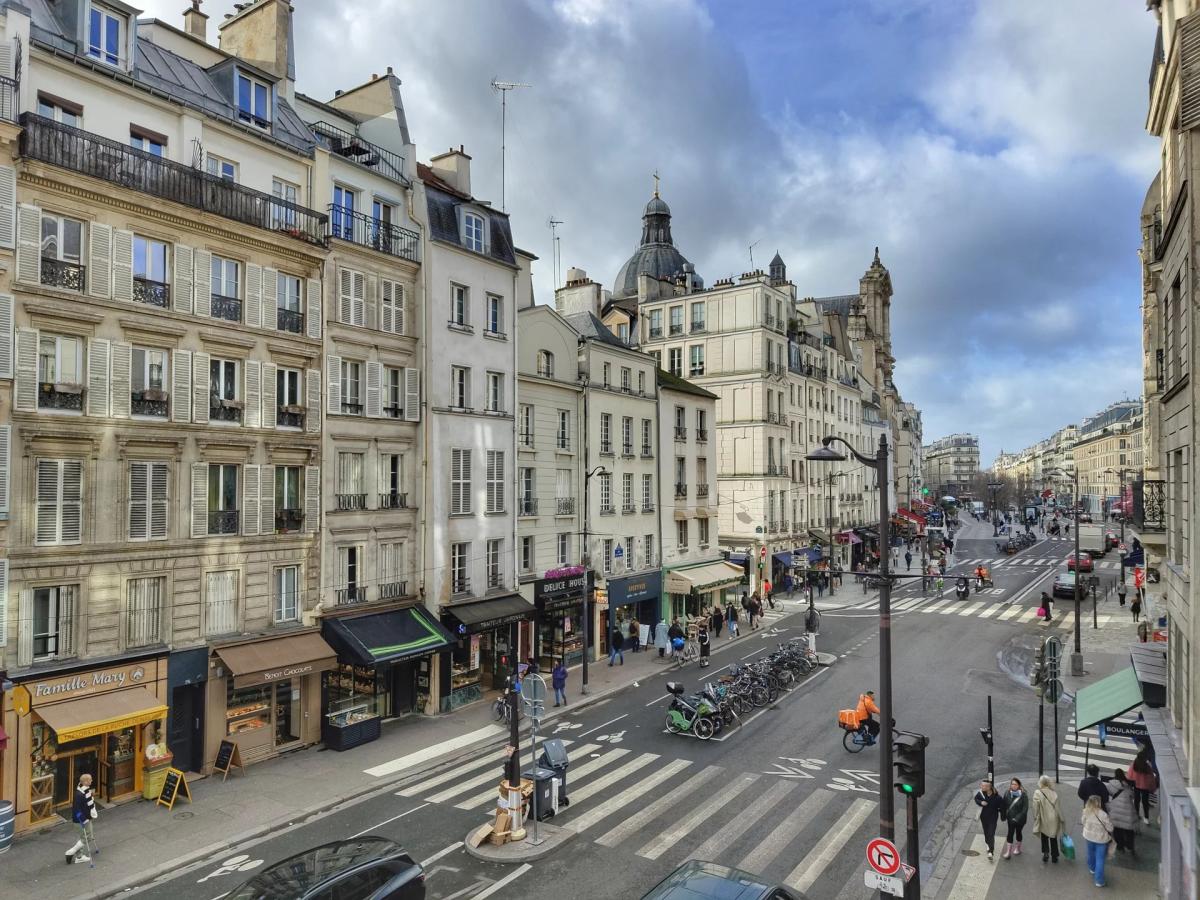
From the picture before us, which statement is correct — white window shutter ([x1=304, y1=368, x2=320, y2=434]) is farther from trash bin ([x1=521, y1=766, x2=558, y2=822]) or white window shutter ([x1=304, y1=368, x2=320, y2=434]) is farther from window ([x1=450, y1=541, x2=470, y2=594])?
trash bin ([x1=521, y1=766, x2=558, y2=822])

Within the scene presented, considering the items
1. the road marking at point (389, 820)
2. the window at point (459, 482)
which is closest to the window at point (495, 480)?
the window at point (459, 482)

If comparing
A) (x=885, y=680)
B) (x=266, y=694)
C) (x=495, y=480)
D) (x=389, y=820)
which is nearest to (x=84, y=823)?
(x=389, y=820)

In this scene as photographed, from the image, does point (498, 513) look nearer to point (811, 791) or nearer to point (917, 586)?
point (811, 791)

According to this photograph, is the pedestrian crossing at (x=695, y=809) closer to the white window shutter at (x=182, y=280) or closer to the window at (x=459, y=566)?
the window at (x=459, y=566)

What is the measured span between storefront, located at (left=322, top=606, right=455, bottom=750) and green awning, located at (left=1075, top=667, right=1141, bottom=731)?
16.5 metres

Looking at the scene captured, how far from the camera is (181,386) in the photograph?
735 inches

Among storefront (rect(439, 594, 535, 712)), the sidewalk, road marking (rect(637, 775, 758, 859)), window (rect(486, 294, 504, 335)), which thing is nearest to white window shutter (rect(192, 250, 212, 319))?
window (rect(486, 294, 504, 335))

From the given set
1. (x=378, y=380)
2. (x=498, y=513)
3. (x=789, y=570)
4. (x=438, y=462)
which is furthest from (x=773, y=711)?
(x=789, y=570)

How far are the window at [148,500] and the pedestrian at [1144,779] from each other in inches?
842

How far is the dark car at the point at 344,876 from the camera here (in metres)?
10.2

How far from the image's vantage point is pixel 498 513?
27203mm

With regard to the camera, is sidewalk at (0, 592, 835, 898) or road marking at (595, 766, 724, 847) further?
road marking at (595, 766, 724, 847)

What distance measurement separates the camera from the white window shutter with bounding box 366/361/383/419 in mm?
23234

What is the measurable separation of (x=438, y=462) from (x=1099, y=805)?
1902 cm
